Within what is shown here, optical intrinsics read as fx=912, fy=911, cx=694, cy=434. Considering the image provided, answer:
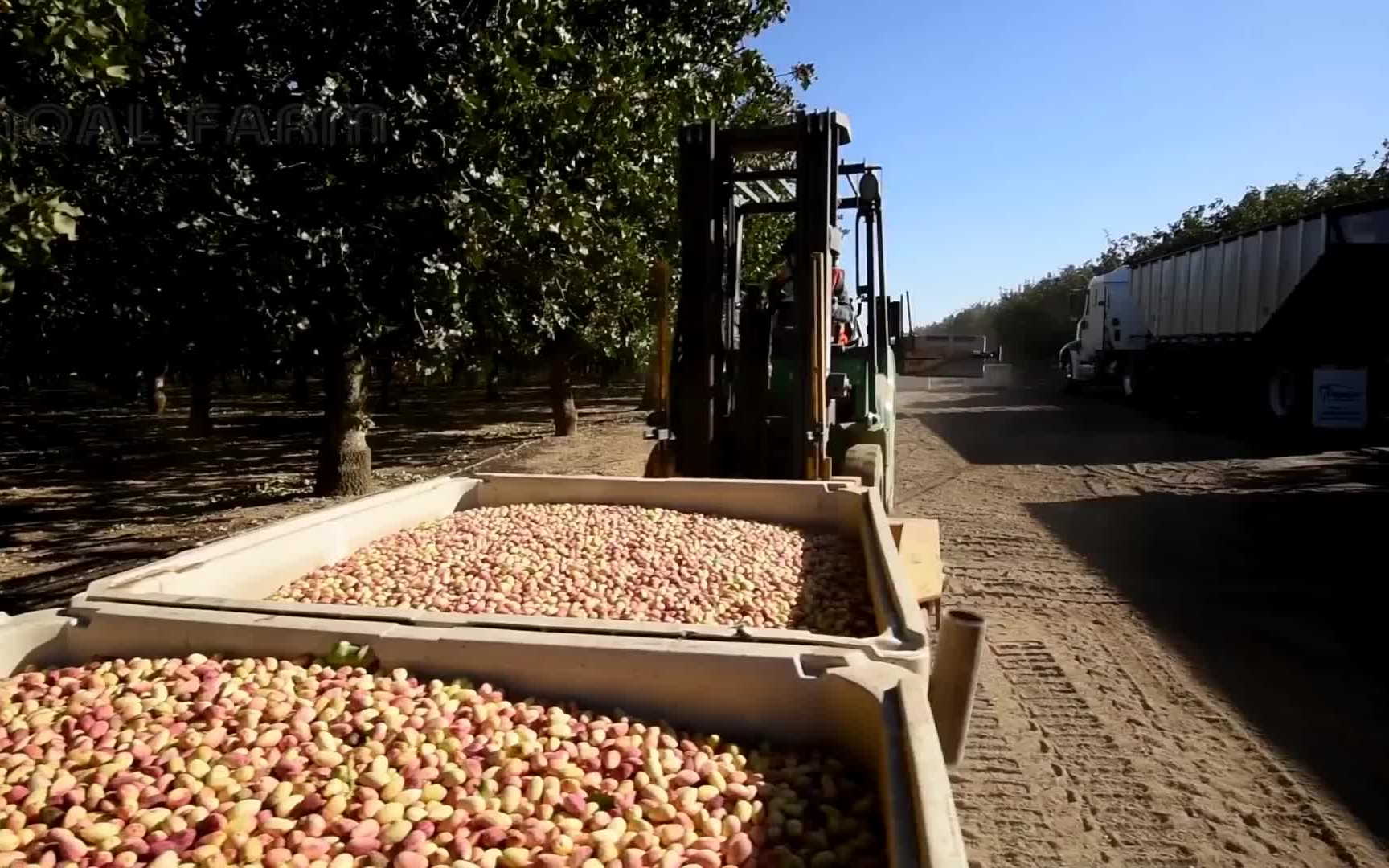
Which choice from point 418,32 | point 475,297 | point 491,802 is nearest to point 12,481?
point 475,297

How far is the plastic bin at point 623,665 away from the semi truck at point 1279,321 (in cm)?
1600

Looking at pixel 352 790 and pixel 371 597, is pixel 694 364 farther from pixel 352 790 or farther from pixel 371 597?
pixel 352 790

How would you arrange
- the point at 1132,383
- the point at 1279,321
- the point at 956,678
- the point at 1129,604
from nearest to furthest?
the point at 956,678, the point at 1129,604, the point at 1279,321, the point at 1132,383

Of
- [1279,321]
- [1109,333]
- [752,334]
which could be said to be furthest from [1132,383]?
[752,334]

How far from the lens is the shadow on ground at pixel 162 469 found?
8.77 metres

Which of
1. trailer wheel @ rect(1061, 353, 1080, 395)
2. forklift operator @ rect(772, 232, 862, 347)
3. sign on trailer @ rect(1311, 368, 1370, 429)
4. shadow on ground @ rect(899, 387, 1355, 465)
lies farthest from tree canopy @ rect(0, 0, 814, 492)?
trailer wheel @ rect(1061, 353, 1080, 395)

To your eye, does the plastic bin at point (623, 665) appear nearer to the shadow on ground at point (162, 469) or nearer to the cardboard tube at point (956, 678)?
the cardboard tube at point (956, 678)

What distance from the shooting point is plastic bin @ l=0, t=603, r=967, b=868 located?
7.00 ft

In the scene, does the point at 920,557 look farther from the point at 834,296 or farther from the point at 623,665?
the point at 834,296

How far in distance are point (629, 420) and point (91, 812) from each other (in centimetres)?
1951

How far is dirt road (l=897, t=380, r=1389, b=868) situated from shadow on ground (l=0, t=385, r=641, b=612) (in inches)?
280

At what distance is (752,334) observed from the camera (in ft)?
22.1

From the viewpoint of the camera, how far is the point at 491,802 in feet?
6.75

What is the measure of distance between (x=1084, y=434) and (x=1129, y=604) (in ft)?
37.2
